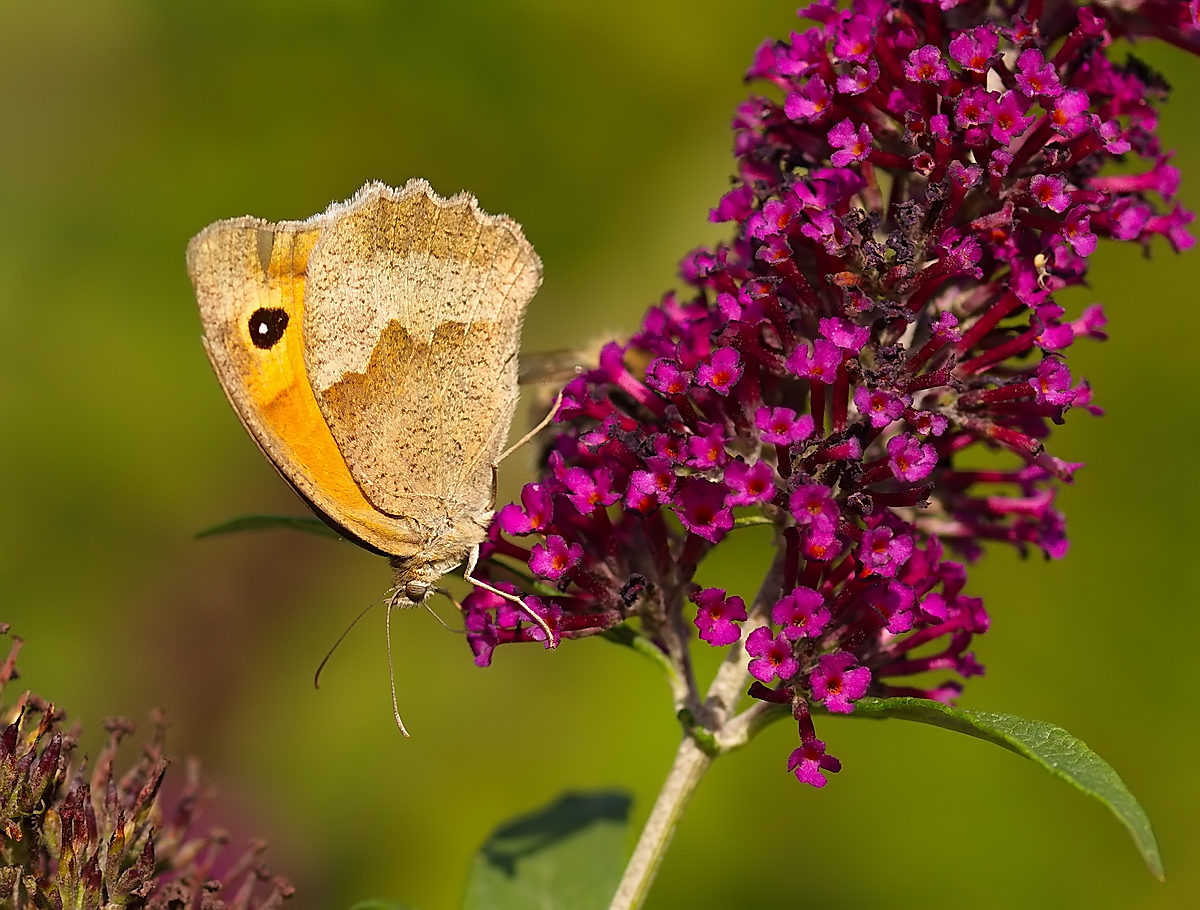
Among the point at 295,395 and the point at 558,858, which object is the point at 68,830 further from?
the point at 558,858

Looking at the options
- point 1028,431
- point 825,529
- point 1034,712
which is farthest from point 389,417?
point 1034,712

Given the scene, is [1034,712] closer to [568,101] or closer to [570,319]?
[570,319]

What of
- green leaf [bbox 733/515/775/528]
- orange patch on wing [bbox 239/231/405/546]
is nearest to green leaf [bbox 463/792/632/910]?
orange patch on wing [bbox 239/231/405/546]

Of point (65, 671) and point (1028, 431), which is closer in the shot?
point (1028, 431)

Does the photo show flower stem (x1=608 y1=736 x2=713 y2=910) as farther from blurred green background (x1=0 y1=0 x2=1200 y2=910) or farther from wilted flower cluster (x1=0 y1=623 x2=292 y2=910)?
blurred green background (x1=0 y1=0 x2=1200 y2=910)

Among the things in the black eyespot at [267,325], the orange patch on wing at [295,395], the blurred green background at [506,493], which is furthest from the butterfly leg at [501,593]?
the blurred green background at [506,493]

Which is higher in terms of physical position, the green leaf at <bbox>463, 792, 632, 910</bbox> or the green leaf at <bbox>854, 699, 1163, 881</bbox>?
the green leaf at <bbox>854, 699, 1163, 881</bbox>

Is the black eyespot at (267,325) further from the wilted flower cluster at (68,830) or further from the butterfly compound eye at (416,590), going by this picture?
the wilted flower cluster at (68,830)

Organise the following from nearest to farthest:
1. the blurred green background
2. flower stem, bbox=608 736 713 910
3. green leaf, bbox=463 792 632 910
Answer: flower stem, bbox=608 736 713 910 < green leaf, bbox=463 792 632 910 < the blurred green background
